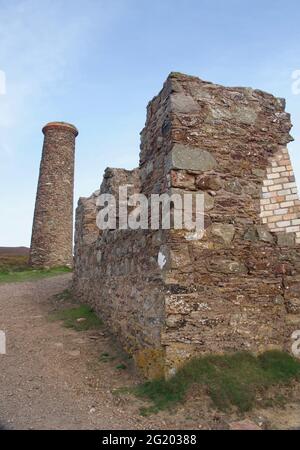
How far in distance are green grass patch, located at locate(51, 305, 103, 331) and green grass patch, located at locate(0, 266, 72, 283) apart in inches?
269

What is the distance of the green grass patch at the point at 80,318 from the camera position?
6969mm

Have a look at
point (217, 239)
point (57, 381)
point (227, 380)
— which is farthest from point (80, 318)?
point (227, 380)

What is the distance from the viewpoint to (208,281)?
14.8ft

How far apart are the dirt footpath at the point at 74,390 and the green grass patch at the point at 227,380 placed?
0.40ft

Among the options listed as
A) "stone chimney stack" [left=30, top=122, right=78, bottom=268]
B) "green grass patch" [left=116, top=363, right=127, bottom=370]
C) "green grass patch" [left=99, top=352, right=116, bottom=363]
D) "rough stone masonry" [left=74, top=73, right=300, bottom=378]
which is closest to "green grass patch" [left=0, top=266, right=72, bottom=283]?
"stone chimney stack" [left=30, top=122, right=78, bottom=268]

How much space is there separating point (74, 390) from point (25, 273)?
13.7 m

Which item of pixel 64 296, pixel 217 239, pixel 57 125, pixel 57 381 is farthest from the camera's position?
pixel 57 125

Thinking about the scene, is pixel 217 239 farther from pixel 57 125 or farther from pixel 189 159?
pixel 57 125

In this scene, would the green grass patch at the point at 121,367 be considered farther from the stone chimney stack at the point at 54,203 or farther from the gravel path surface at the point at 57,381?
the stone chimney stack at the point at 54,203

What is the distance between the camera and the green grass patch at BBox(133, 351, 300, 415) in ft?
12.4

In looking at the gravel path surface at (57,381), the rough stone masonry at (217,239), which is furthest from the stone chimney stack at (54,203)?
the rough stone masonry at (217,239)

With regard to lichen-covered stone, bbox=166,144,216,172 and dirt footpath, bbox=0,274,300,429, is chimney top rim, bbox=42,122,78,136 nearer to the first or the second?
dirt footpath, bbox=0,274,300,429

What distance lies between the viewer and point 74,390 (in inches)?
169
